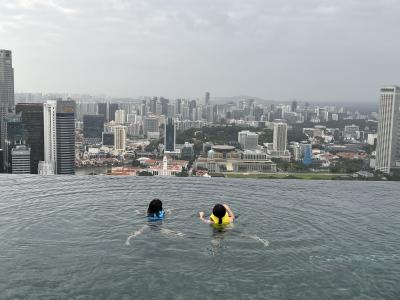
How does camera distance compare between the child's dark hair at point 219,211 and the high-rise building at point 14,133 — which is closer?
the child's dark hair at point 219,211

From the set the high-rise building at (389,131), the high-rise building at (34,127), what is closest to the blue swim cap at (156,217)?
the high-rise building at (34,127)

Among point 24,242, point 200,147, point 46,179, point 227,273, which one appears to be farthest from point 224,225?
point 200,147

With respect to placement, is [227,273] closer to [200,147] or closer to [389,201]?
[389,201]

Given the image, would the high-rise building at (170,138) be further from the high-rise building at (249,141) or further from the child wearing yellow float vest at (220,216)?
the child wearing yellow float vest at (220,216)

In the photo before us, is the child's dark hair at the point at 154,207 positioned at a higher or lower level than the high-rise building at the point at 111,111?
lower

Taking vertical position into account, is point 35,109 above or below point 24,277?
above

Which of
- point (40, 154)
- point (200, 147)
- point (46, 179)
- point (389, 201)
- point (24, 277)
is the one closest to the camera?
point (24, 277)
